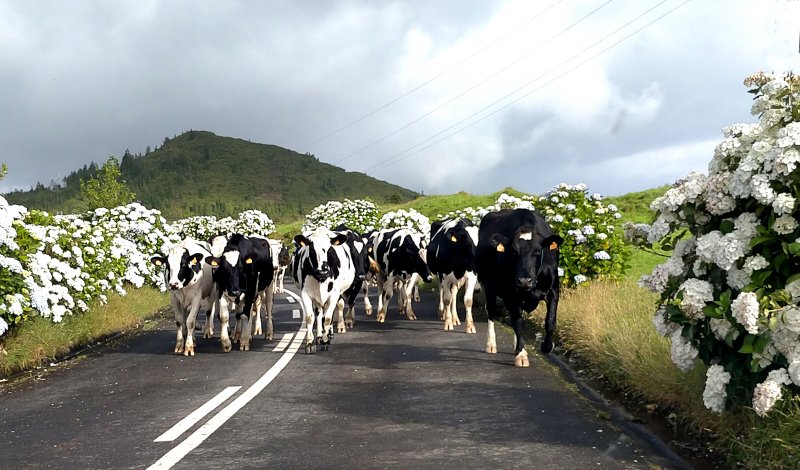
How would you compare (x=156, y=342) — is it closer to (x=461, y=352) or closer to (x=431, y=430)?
(x=461, y=352)

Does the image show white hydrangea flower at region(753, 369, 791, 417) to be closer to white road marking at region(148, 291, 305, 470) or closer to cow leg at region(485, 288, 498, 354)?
white road marking at region(148, 291, 305, 470)

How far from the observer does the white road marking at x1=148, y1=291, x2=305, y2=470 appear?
21.6ft

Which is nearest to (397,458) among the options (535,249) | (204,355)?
(535,249)

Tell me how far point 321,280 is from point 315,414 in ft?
17.7

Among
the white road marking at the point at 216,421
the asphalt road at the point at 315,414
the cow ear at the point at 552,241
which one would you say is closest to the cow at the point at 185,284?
the asphalt road at the point at 315,414

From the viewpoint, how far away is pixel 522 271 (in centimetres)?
1120

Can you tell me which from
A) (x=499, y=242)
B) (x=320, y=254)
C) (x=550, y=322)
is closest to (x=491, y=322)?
(x=550, y=322)

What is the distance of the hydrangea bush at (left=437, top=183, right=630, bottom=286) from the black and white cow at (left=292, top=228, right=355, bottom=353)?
534cm

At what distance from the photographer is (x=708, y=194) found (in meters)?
6.63

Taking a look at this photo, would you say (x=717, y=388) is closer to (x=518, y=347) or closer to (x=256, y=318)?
(x=518, y=347)

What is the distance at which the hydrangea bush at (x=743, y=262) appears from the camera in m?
5.84

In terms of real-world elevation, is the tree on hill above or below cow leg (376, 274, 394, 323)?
above

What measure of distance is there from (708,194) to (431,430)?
3397 millimetres

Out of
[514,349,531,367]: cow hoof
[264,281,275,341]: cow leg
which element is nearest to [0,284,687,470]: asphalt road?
[514,349,531,367]: cow hoof
